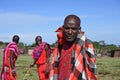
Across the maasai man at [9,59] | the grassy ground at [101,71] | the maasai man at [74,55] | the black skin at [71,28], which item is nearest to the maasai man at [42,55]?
the maasai man at [9,59]

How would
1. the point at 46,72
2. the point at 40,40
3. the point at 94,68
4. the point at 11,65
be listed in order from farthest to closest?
the point at 40,40 → the point at 46,72 → the point at 11,65 → the point at 94,68

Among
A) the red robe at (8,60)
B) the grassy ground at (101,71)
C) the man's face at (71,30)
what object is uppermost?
the man's face at (71,30)

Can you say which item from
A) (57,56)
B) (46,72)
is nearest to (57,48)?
(57,56)

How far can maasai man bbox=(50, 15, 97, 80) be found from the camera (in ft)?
18.6

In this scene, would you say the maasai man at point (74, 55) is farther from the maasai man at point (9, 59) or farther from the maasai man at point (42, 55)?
the maasai man at point (42, 55)

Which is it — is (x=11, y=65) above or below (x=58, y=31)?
below

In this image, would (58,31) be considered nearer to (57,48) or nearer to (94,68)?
(57,48)

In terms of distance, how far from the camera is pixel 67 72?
575 centimetres

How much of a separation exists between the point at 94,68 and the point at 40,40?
7.06 m

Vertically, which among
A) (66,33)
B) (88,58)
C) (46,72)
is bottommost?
(46,72)

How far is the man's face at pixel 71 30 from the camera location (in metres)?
5.73

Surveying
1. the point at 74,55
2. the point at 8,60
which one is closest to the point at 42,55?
the point at 8,60

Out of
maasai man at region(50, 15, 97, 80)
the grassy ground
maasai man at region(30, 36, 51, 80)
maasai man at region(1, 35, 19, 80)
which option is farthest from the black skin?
the grassy ground

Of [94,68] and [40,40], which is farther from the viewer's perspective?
[40,40]
